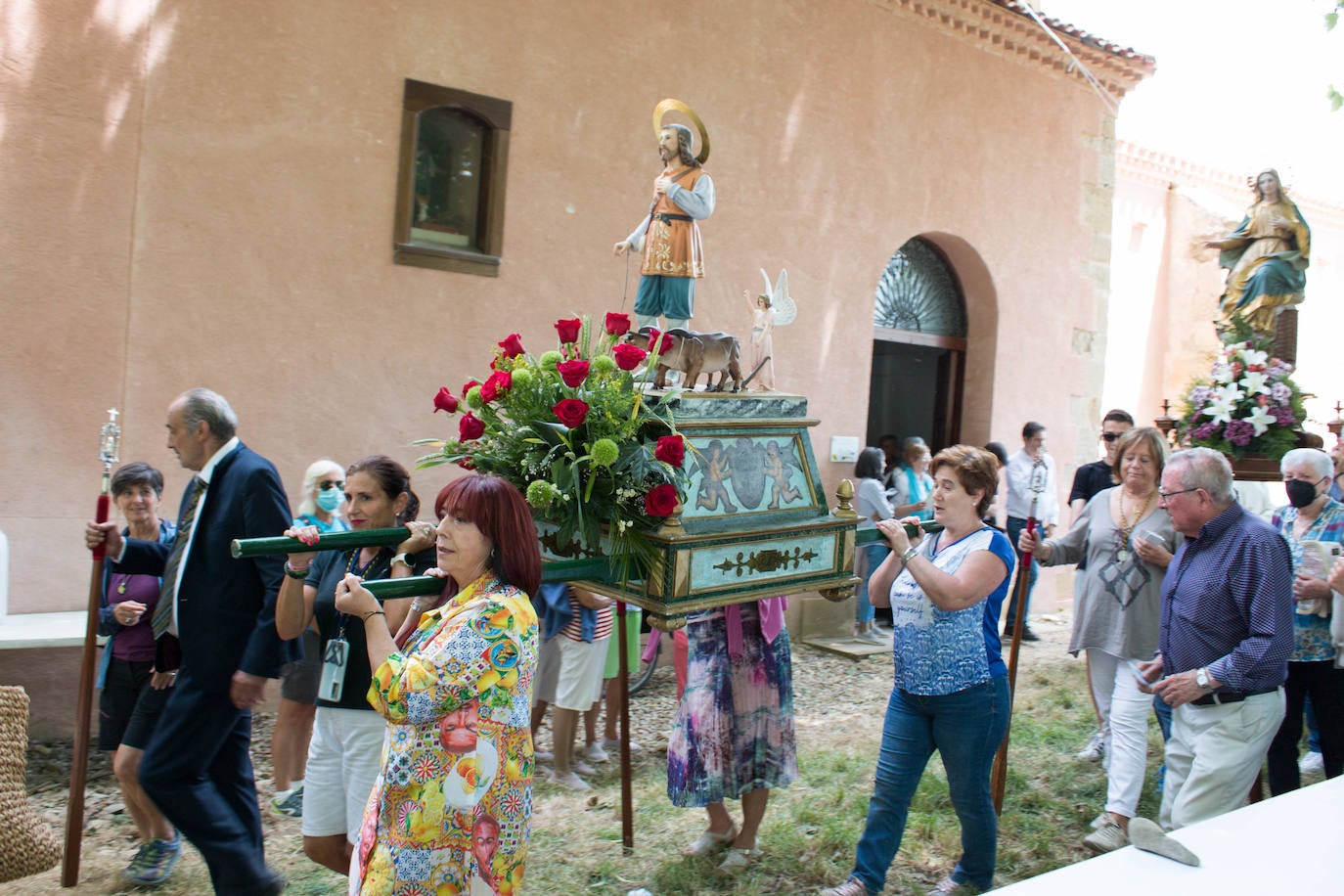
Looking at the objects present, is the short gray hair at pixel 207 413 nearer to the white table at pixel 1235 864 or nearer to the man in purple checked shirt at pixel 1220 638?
the white table at pixel 1235 864

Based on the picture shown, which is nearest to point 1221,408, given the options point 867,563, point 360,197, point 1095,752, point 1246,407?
point 1246,407

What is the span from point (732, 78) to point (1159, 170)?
9499 millimetres

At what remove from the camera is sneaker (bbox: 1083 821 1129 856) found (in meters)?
4.92

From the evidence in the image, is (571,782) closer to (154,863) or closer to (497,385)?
(154,863)

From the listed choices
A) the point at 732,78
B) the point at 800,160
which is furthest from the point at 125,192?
the point at 800,160

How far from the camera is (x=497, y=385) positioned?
3145 mm

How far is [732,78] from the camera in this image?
850cm

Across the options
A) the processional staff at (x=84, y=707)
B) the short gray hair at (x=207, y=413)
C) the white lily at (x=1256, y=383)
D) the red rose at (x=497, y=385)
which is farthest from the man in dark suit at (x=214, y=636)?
the white lily at (x=1256, y=383)

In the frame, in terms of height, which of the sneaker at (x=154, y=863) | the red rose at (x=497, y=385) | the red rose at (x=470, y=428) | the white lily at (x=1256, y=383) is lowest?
the sneaker at (x=154, y=863)

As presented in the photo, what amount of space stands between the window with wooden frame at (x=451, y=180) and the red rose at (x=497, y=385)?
13.3 feet

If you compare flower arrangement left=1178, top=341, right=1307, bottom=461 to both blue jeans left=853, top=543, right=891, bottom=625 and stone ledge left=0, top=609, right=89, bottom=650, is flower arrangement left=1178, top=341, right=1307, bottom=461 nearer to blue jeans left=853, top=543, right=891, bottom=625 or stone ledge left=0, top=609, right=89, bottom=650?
blue jeans left=853, top=543, right=891, bottom=625

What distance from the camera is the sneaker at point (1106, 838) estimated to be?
16.1 ft

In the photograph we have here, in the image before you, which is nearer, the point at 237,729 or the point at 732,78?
the point at 237,729

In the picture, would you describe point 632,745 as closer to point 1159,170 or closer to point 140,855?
point 140,855
